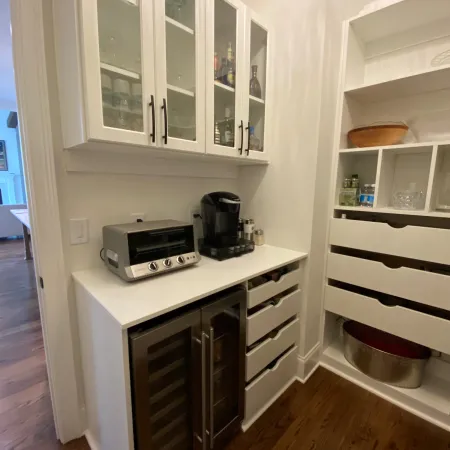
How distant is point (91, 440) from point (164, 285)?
887mm

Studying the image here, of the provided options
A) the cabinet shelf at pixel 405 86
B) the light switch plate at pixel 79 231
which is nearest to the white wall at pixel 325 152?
the cabinet shelf at pixel 405 86

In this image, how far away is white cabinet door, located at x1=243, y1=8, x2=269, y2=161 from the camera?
4.72 ft

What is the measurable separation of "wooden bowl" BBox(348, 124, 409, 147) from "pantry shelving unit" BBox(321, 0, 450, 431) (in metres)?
0.07

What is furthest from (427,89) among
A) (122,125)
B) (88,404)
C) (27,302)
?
(27,302)

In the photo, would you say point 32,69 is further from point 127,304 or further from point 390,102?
point 390,102

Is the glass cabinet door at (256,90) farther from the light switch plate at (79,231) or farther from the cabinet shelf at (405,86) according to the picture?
the light switch plate at (79,231)

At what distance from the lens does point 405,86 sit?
4.77 ft

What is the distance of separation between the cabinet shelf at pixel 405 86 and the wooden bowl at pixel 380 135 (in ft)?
0.69

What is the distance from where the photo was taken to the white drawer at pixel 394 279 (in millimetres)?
1331

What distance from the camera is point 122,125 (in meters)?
1.06

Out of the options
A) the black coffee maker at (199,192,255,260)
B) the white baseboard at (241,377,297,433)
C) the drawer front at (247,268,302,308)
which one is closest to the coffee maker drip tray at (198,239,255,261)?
the black coffee maker at (199,192,255,260)

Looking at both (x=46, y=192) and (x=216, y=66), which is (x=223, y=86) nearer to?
(x=216, y=66)

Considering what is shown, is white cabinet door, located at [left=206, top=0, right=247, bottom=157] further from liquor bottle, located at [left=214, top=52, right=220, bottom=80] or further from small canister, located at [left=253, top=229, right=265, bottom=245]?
small canister, located at [left=253, top=229, right=265, bottom=245]

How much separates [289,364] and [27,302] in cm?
256
